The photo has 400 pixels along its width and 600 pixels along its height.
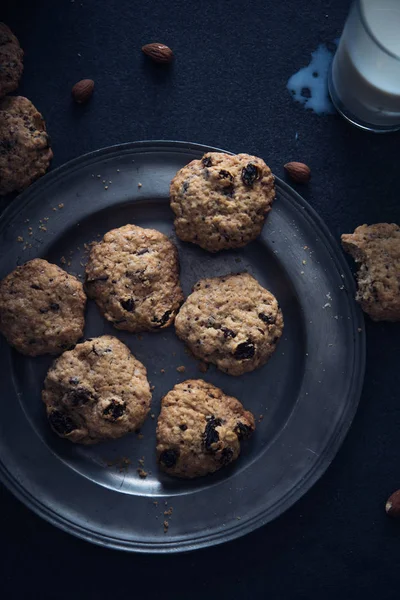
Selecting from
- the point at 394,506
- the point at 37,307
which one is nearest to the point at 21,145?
the point at 37,307

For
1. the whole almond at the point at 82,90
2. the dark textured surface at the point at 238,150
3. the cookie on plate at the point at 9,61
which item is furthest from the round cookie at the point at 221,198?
the cookie on plate at the point at 9,61

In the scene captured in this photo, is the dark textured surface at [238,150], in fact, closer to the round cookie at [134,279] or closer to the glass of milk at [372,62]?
the glass of milk at [372,62]

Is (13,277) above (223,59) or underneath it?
underneath

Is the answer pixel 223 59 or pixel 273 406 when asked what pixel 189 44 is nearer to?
pixel 223 59

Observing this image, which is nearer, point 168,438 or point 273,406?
point 168,438

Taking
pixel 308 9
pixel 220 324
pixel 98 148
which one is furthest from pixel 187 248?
pixel 308 9

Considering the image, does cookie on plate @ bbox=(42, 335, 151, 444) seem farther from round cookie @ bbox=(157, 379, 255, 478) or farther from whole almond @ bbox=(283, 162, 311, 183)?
whole almond @ bbox=(283, 162, 311, 183)

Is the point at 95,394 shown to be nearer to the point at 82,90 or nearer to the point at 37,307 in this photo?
the point at 37,307

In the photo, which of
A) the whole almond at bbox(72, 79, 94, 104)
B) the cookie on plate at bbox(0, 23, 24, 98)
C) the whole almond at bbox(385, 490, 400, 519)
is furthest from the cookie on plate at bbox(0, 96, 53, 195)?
the whole almond at bbox(385, 490, 400, 519)
